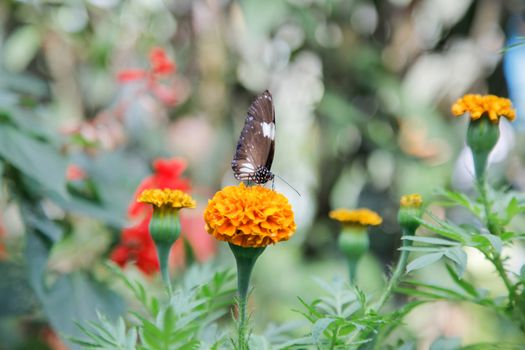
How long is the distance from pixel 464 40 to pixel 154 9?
64 cm

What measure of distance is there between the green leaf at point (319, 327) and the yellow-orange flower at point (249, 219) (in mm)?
54

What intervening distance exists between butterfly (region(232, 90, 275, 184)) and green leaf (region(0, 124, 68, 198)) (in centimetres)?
28

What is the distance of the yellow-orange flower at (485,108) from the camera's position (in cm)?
44

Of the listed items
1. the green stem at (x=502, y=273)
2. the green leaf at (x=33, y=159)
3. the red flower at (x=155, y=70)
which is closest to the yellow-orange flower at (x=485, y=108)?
the green stem at (x=502, y=273)

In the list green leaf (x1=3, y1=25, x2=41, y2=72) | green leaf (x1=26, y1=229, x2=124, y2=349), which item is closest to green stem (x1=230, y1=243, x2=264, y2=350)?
green leaf (x1=26, y1=229, x2=124, y2=349)

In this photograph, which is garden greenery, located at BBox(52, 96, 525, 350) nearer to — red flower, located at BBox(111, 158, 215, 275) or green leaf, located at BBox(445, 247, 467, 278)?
green leaf, located at BBox(445, 247, 467, 278)

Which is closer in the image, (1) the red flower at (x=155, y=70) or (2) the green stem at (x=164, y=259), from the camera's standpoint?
(2) the green stem at (x=164, y=259)

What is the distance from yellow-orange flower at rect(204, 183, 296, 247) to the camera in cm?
36

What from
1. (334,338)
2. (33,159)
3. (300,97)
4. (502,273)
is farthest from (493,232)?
(300,97)

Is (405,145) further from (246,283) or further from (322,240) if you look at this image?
(246,283)

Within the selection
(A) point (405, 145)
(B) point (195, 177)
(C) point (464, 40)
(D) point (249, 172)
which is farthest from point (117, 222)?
(C) point (464, 40)

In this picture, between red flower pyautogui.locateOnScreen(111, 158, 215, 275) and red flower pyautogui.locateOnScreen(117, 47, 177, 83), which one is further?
red flower pyautogui.locateOnScreen(117, 47, 177, 83)

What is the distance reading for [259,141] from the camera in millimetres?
455

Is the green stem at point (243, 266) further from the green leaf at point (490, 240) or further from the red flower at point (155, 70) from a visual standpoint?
the red flower at point (155, 70)
